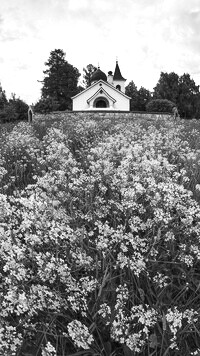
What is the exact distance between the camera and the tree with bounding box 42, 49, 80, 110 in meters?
84.8

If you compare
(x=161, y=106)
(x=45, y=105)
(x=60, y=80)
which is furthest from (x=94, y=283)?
(x=60, y=80)

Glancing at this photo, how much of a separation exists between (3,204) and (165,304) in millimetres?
1508

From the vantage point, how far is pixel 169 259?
9.99 ft

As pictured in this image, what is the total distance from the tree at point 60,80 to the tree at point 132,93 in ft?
47.8

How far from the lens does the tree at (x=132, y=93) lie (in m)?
85.8

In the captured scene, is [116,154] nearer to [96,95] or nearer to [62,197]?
[62,197]

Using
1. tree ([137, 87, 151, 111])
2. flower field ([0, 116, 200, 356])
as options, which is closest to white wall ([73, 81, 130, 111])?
tree ([137, 87, 151, 111])

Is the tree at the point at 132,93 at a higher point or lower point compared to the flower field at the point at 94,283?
higher

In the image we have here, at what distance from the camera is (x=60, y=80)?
8544 cm

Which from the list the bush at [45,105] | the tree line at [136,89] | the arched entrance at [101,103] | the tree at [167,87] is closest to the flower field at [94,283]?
the bush at [45,105]

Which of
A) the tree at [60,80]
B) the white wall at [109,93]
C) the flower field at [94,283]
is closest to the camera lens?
the flower field at [94,283]

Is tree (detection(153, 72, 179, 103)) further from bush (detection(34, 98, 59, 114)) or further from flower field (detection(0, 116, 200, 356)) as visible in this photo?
flower field (detection(0, 116, 200, 356))

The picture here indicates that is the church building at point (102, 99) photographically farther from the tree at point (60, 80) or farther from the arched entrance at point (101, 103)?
the tree at point (60, 80)

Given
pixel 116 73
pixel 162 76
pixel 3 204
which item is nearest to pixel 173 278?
pixel 3 204
